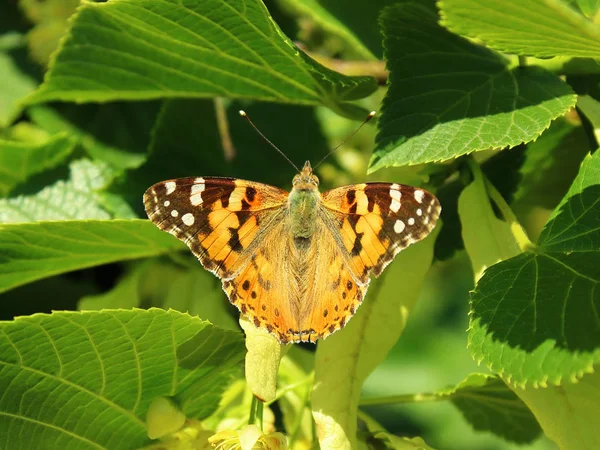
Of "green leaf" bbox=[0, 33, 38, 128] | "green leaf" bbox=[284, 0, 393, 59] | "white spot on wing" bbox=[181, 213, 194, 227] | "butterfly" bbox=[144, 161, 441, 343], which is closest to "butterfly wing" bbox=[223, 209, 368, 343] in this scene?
"butterfly" bbox=[144, 161, 441, 343]

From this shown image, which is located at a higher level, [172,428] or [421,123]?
[421,123]

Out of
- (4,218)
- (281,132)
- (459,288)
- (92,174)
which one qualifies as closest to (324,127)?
(281,132)

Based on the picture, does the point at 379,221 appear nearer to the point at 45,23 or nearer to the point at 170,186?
the point at 170,186

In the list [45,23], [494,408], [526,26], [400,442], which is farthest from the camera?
[45,23]

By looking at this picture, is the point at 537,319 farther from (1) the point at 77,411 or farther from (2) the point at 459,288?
(2) the point at 459,288

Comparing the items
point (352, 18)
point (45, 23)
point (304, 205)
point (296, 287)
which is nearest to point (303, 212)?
point (304, 205)
